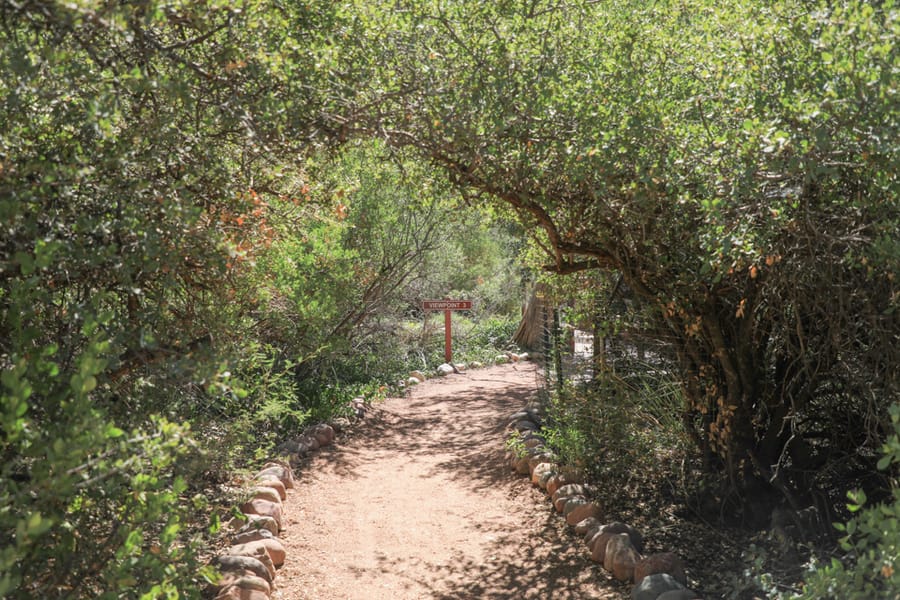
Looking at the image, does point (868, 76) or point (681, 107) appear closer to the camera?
point (868, 76)

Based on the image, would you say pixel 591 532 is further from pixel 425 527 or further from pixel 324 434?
pixel 324 434

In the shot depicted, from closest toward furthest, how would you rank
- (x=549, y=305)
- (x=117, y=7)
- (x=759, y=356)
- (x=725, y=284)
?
(x=117, y=7) → (x=725, y=284) → (x=759, y=356) → (x=549, y=305)

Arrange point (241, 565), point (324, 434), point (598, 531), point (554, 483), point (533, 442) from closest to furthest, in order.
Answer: point (241, 565) < point (598, 531) < point (554, 483) < point (533, 442) < point (324, 434)

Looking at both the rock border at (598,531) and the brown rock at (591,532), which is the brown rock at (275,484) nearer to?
the rock border at (598,531)

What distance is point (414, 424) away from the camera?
949 cm

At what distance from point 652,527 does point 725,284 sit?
1758 millimetres

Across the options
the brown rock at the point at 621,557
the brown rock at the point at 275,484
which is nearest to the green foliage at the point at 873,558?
the brown rock at the point at 621,557

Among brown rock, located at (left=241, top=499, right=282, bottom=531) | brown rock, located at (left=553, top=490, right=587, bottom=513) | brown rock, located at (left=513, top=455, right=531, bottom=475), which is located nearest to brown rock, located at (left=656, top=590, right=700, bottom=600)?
brown rock, located at (left=553, top=490, right=587, bottom=513)

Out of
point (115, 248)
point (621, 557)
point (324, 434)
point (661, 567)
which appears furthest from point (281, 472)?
point (115, 248)

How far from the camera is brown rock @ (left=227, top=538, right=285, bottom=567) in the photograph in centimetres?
476

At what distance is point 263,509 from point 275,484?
0.66 metres

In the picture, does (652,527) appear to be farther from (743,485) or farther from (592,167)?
(592,167)

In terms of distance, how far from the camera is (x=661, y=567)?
4.41m

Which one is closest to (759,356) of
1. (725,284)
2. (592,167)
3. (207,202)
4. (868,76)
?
(725,284)
